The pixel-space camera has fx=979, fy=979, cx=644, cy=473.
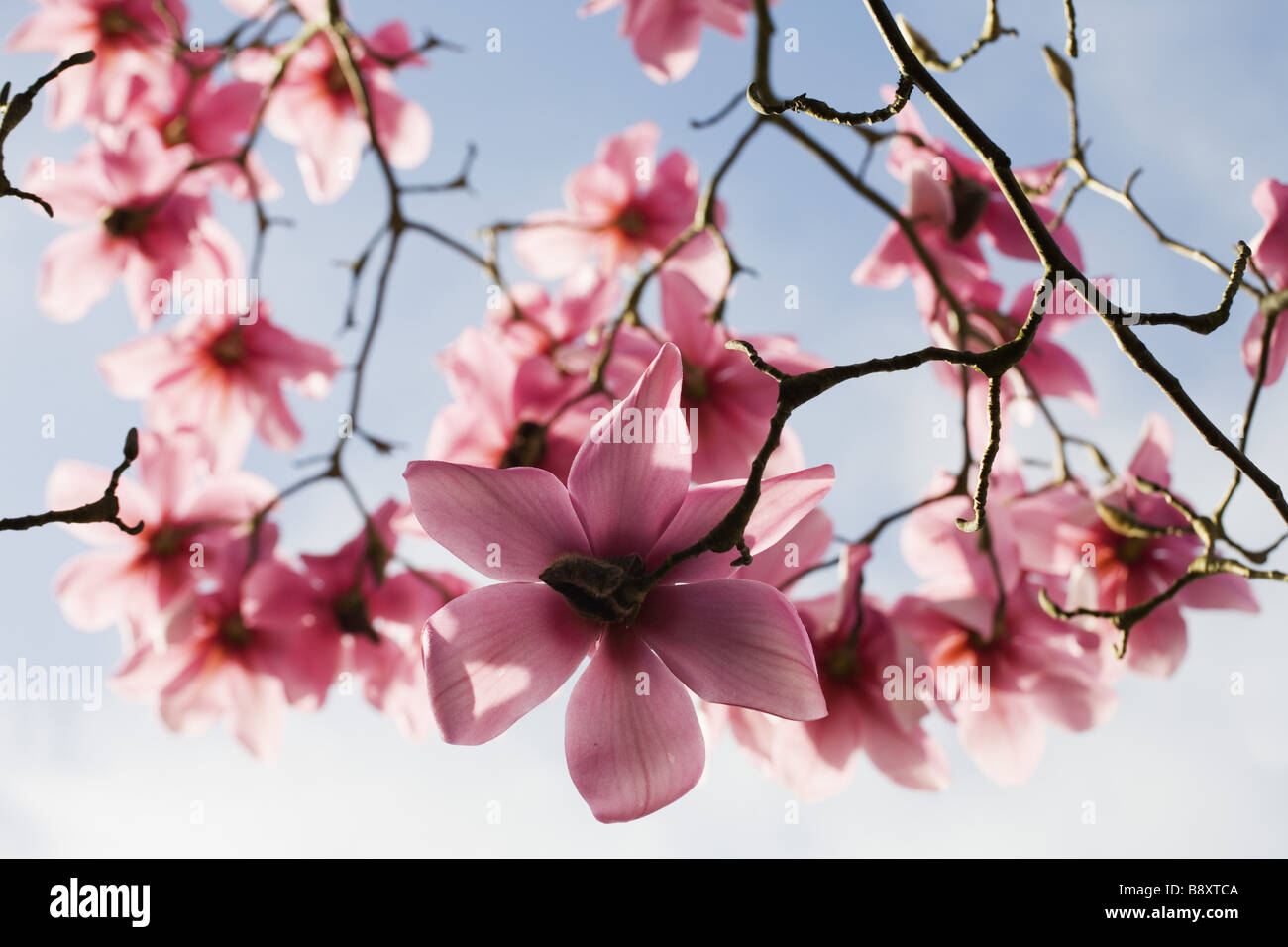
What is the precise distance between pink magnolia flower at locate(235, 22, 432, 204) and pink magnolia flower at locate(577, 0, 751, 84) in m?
0.34

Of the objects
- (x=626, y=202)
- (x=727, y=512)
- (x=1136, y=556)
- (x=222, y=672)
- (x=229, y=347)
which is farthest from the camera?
(x=626, y=202)

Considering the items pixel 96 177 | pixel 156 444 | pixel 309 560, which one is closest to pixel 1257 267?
pixel 309 560

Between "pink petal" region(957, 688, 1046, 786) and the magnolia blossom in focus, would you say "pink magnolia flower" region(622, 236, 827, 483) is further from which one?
"pink petal" region(957, 688, 1046, 786)

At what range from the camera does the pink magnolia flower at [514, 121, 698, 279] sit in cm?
136

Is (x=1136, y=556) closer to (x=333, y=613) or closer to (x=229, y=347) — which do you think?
(x=333, y=613)

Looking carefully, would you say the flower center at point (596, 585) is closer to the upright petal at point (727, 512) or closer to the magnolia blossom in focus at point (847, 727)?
the upright petal at point (727, 512)

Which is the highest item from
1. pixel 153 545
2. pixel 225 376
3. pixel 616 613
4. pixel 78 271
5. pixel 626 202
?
pixel 626 202

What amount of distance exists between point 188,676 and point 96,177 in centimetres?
61

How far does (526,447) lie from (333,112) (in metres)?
0.80

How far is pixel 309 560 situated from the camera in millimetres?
1094

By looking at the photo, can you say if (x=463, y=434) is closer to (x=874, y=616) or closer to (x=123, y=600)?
(x=874, y=616)

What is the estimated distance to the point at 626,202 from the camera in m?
1.37

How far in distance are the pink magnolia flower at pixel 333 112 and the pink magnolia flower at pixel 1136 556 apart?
1002mm

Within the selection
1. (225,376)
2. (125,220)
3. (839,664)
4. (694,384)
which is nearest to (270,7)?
(125,220)
